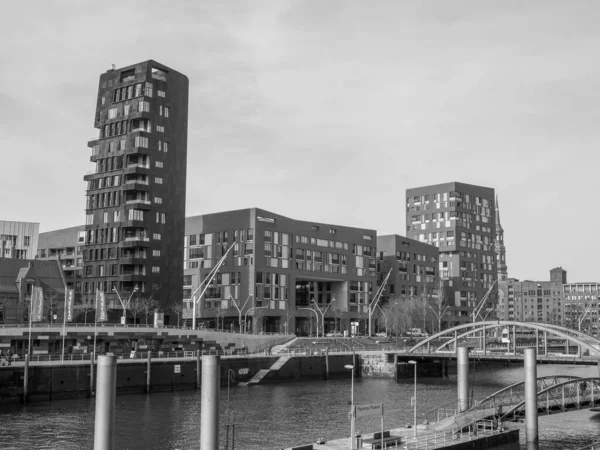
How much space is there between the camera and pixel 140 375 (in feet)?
302

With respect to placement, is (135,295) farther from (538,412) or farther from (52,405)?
(538,412)

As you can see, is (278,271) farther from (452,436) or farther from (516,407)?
(452,436)

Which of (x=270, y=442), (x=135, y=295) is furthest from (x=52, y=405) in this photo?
(x=135, y=295)

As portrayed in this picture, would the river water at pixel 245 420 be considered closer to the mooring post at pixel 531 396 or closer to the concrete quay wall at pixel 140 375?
the mooring post at pixel 531 396

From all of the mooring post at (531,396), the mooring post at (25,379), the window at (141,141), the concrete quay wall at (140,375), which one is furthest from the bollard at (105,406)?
the window at (141,141)

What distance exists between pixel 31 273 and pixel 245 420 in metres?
99.9

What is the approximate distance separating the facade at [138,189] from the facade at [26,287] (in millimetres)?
7081

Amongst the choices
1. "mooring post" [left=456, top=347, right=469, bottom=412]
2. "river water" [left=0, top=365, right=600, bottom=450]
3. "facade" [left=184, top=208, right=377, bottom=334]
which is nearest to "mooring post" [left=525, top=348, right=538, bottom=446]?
"river water" [left=0, top=365, right=600, bottom=450]

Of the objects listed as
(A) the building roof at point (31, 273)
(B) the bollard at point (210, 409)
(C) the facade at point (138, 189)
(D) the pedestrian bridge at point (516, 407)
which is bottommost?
(D) the pedestrian bridge at point (516, 407)

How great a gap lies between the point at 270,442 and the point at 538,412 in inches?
859

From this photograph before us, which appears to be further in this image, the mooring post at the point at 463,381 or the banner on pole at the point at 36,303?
the banner on pole at the point at 36,303

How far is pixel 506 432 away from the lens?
5550 centimetres

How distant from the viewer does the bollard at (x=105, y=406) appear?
31.9m

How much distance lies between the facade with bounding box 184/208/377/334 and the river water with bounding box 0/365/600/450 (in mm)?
70194
